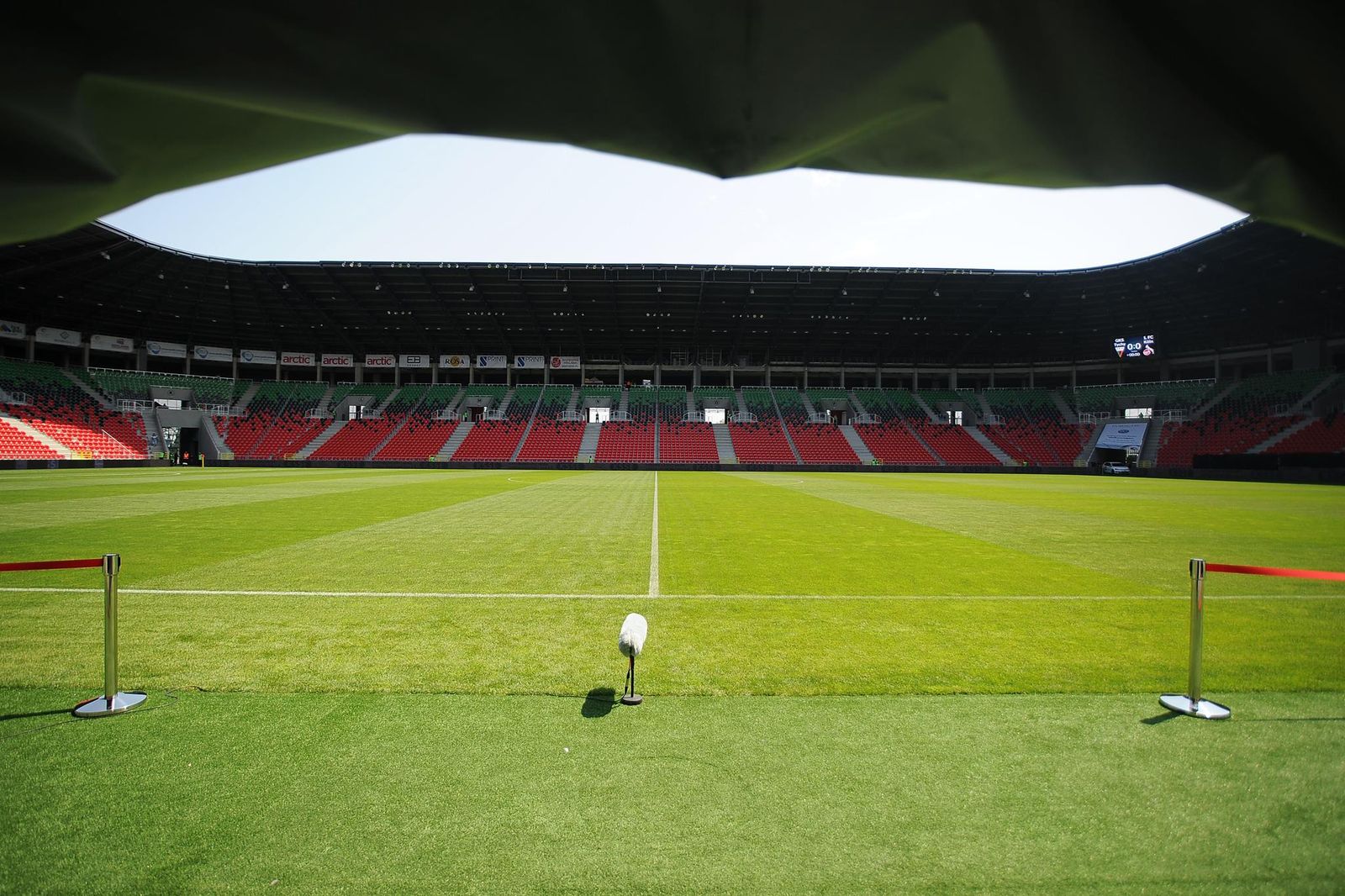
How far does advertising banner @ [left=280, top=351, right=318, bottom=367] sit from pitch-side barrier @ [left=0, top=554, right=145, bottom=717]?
223ft

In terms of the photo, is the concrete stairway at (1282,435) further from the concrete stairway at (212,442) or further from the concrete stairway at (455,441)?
the concrete stairway at (212,442)

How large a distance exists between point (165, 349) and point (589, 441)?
39552 mm

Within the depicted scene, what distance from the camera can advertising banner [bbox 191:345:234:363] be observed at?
5962cm

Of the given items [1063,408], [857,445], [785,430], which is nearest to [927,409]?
[857,445]

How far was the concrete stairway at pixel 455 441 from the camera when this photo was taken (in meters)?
55.3

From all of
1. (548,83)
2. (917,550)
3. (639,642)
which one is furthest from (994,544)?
(548,83)

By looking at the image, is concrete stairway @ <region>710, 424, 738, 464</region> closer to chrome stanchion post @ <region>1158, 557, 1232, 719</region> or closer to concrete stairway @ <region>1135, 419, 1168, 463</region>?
concrete stairway @ <region>1135, 419, 1168, 463</region>

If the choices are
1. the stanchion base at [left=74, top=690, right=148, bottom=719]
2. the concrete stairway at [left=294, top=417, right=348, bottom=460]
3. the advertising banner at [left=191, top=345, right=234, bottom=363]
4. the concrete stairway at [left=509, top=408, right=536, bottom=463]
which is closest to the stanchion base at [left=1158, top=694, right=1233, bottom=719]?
the stanchion base at [left=74, top=690, right=148, bottom=719]

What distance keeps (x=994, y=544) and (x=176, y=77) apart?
1369 centimetres

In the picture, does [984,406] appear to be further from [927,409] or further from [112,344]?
[112,344]

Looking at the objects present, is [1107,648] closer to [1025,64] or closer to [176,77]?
[1025,64]

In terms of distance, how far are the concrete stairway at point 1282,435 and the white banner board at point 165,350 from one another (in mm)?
85860

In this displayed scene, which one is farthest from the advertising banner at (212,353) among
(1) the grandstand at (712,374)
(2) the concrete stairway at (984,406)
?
(2) the concrete stairway at (984,406)

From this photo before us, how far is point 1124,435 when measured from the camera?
5516 cm
